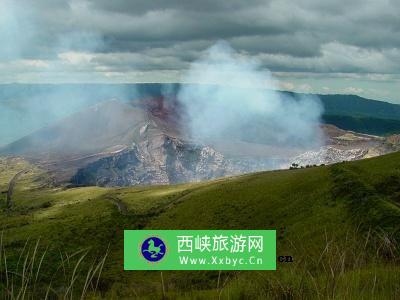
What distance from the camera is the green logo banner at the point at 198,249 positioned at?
1396 centimetres

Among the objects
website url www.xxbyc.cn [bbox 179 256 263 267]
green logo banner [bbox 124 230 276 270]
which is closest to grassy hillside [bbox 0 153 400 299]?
website url www.xxbyc.cn [bbox 179 256 263 267]

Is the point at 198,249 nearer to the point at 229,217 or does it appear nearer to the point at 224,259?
the point at 224,259

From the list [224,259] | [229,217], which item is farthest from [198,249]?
[229,217]

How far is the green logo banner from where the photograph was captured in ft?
45.8

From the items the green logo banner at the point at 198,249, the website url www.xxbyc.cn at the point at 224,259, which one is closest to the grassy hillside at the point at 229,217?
the website url www.xxbyc.cn at the point at 224,259

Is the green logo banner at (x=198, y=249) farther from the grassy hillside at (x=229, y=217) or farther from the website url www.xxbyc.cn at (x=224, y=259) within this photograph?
the grassy hillside at (x=229, y=217)

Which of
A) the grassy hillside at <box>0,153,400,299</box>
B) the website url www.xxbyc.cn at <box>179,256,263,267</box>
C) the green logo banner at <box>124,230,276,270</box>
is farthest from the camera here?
the grassy hillside at <box>0,153,400,299</box>

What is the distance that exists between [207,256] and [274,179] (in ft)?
299

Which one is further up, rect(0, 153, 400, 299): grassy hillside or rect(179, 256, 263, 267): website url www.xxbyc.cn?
rect(0, 153, 400, 299): grassy hillside

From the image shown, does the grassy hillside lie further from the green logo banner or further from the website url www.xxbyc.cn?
the green logo banner

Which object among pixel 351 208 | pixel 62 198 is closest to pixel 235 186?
pixel 351 208

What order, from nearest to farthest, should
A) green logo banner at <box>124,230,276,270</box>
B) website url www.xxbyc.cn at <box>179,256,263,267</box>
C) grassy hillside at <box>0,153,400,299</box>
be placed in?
1. website url www.xxbyc.cn at <box>179,256,263,267</box>
2. green logo banner at <box>124,230,276,270</box>
3. grassy hillside at <box>0,153,400,299</box>

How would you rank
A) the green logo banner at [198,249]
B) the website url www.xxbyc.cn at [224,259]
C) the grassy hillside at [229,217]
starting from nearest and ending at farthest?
1. the website url www.xxbyc.cn at [224,259]
2. the green logo banner at [198,249]
3. the grassy hillside at [229,217]

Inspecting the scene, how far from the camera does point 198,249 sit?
14.9 m
